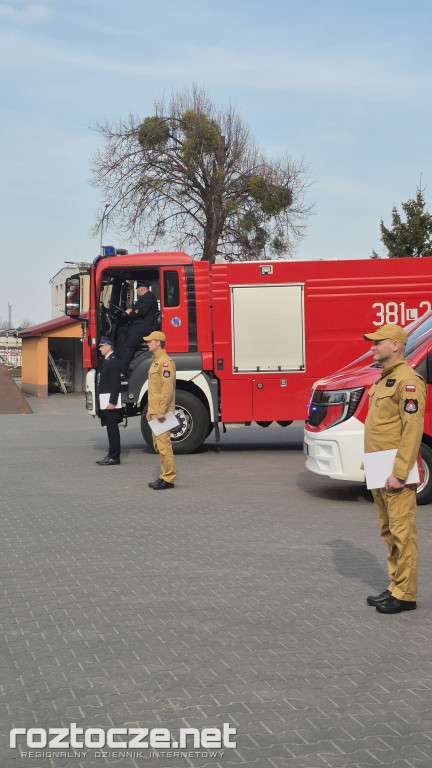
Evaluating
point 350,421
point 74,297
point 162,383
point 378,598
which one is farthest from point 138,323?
point 378,598

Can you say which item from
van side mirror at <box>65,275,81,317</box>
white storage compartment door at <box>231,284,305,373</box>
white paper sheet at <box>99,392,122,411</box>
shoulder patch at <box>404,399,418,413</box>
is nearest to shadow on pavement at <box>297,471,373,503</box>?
white storage compartment door at <box>231,284,305,373</box>

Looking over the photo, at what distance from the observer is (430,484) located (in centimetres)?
1009

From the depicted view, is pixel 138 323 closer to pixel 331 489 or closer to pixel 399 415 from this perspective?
pixel 331 489

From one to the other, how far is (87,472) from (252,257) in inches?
915

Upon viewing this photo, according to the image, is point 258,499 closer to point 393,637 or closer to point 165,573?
point 165,573

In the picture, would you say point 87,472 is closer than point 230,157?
Yes

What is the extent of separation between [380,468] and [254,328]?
8927mm

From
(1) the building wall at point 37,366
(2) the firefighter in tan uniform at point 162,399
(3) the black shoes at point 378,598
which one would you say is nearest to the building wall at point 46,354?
(1) the building wall at point 37,366

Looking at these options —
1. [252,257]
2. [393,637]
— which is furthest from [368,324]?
[252,257]

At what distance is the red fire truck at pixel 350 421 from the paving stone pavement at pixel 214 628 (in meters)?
0.51

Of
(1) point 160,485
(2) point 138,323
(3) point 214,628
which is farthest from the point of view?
(2) point 138,323

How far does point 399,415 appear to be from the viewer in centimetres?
593

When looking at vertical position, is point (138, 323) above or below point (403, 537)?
above

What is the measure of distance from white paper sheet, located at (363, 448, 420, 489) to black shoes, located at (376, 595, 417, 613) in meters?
0.75
